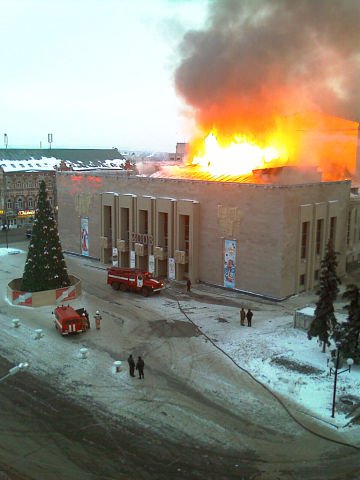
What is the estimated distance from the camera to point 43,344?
76.3 feet

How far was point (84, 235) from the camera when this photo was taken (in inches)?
1730

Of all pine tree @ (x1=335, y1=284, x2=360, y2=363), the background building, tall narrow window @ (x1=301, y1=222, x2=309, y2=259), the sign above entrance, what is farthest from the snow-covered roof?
pine tree @ (x1=335, y1=284, x2=360, y2=363)

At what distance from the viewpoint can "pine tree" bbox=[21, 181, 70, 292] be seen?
29.5 m

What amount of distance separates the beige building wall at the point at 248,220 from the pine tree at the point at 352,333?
10731 mm

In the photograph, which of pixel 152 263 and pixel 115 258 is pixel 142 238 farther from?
pixel 115 258

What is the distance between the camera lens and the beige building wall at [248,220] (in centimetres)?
3102

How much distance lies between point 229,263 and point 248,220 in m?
3.17

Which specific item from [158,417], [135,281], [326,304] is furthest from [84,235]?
[158,417]

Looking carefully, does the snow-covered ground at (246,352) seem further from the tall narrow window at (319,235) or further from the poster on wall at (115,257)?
the poster on wall at (115,257)

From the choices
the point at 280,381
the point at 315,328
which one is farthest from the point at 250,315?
the point at 280,381

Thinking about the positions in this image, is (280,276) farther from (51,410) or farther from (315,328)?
(51,410)

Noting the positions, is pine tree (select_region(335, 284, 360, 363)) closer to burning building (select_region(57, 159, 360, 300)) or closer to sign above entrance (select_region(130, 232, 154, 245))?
burning building (select_region(57, 159, 360, 300))

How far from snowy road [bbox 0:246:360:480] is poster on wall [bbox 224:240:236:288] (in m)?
8.78

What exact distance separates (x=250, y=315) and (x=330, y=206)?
40.0ft
